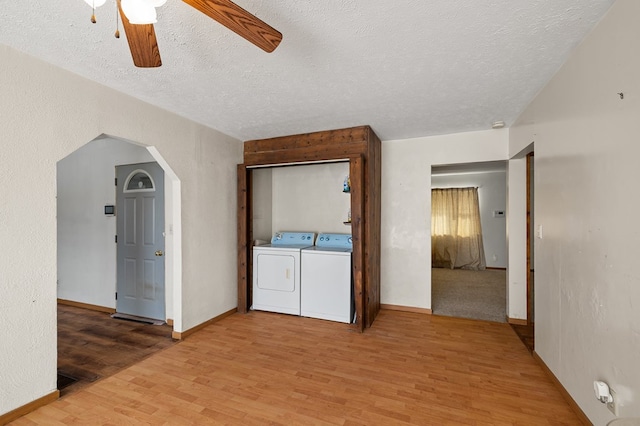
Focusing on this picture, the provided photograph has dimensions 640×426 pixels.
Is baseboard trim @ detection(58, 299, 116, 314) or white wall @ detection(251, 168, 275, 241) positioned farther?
white wall @ detection(251, 168, 275, 241)

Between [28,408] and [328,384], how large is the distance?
2060 mm

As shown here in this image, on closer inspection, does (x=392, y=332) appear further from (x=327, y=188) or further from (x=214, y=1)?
(x=214, y=1)

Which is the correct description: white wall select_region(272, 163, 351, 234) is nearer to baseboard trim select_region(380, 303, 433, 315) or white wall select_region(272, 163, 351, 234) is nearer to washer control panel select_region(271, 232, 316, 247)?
washer control panel select_region(271, 232, 316, 247)

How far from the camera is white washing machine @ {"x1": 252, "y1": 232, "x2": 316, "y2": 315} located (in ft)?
12.3

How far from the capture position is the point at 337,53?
1871 mm

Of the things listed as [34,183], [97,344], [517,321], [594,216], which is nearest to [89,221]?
[97,344]

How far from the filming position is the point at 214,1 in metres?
1.07

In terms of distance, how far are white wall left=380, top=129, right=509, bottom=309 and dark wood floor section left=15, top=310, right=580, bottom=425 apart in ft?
2.59

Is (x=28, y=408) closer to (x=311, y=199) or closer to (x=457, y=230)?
(x=311, y=199)

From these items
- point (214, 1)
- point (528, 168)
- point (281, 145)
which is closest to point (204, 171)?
point (281, 145)

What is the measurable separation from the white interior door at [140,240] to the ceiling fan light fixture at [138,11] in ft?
9.01

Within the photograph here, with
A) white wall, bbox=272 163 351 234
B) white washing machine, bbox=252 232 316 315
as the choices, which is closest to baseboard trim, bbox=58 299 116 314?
white washing machine, bbox=252 232 316 315

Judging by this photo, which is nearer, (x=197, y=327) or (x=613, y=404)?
(x=613, y=404)

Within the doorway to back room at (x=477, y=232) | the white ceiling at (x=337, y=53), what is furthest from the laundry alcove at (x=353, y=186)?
the doorway to back room at (x=477, y=232)
